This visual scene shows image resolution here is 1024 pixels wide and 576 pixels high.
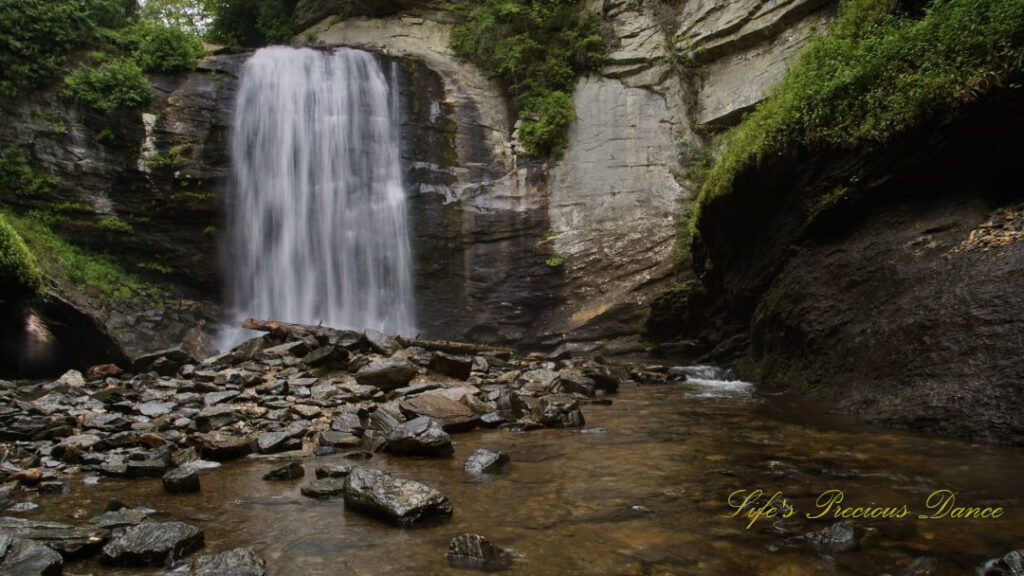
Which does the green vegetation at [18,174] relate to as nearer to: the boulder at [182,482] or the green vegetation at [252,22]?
the green vegetation at [252,22]

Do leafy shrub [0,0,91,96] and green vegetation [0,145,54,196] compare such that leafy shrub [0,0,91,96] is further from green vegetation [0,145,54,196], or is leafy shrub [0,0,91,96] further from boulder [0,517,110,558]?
boulder [0,517,110,558]

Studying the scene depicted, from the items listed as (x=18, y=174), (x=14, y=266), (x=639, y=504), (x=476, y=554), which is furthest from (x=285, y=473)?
(x=18, y=174)

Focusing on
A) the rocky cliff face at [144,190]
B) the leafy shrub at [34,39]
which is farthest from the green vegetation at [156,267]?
the leafy shrub at [34,39]

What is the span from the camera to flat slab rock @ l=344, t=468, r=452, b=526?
259 centimetres

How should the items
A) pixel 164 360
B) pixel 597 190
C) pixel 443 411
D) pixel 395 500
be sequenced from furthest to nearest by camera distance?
pixel 597 190
pixel 164 360
pixel 443 411
pixel 395 500

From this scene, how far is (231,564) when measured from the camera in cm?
210

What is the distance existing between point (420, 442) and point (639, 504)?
1.77m

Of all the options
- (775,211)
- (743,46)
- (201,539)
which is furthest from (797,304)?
(743,46)

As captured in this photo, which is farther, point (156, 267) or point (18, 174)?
point (156, 267)

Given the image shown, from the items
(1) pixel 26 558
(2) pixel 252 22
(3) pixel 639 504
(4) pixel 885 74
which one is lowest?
(3) pixel 639 504

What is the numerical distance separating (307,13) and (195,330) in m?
12.8

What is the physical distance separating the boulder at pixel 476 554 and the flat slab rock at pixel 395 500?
15.8 inches

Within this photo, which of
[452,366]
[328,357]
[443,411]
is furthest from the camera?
[328,357]

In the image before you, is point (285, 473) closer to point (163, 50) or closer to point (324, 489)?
point (324, 489)
